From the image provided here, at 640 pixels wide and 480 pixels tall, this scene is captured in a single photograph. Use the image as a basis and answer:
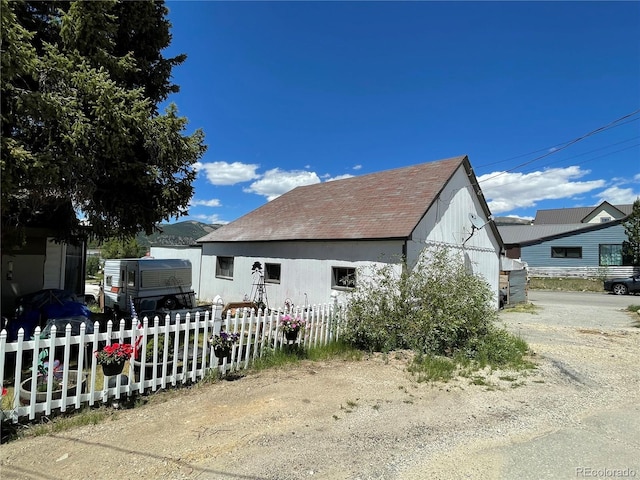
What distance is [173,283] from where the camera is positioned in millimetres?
13094

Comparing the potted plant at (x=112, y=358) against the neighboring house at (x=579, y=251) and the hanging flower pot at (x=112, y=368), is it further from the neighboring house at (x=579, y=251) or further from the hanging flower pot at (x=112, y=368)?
the neighboring house at (x=579, y=251)

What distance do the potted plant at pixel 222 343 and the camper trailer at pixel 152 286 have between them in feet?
23.6

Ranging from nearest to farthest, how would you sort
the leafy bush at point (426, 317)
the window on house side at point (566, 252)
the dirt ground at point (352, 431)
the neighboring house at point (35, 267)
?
1. the dirt ground at point (352, 431)
2. the leafy bush at point (426, 317)
3. the neighboring house at point (35, 267)
4. the window on house side at point (566, 252)

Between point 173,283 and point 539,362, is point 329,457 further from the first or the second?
point 173,283

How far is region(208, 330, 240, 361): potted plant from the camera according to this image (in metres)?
5.51

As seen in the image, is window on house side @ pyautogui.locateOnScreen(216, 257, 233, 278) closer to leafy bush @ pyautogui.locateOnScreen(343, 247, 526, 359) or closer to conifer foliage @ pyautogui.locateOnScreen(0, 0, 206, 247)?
conifer foliage @ pyautogui.locateOnScreen(0, 0, 206, 247)

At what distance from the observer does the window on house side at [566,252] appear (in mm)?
33219

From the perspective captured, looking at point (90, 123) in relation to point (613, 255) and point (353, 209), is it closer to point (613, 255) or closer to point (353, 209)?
point (353, 209)

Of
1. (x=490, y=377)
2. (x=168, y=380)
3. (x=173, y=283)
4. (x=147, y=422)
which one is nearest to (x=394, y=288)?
(x=490, y=377)

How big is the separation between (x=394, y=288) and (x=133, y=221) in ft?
18.9

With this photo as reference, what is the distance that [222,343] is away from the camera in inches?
217

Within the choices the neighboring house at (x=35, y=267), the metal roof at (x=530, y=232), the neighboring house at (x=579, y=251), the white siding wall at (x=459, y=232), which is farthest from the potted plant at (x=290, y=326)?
the metal roof at (x=530, y=232)

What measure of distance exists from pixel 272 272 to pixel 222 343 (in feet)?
31.8

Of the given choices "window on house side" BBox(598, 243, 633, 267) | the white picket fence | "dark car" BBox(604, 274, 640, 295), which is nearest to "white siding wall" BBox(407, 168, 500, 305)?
the white picket fence
